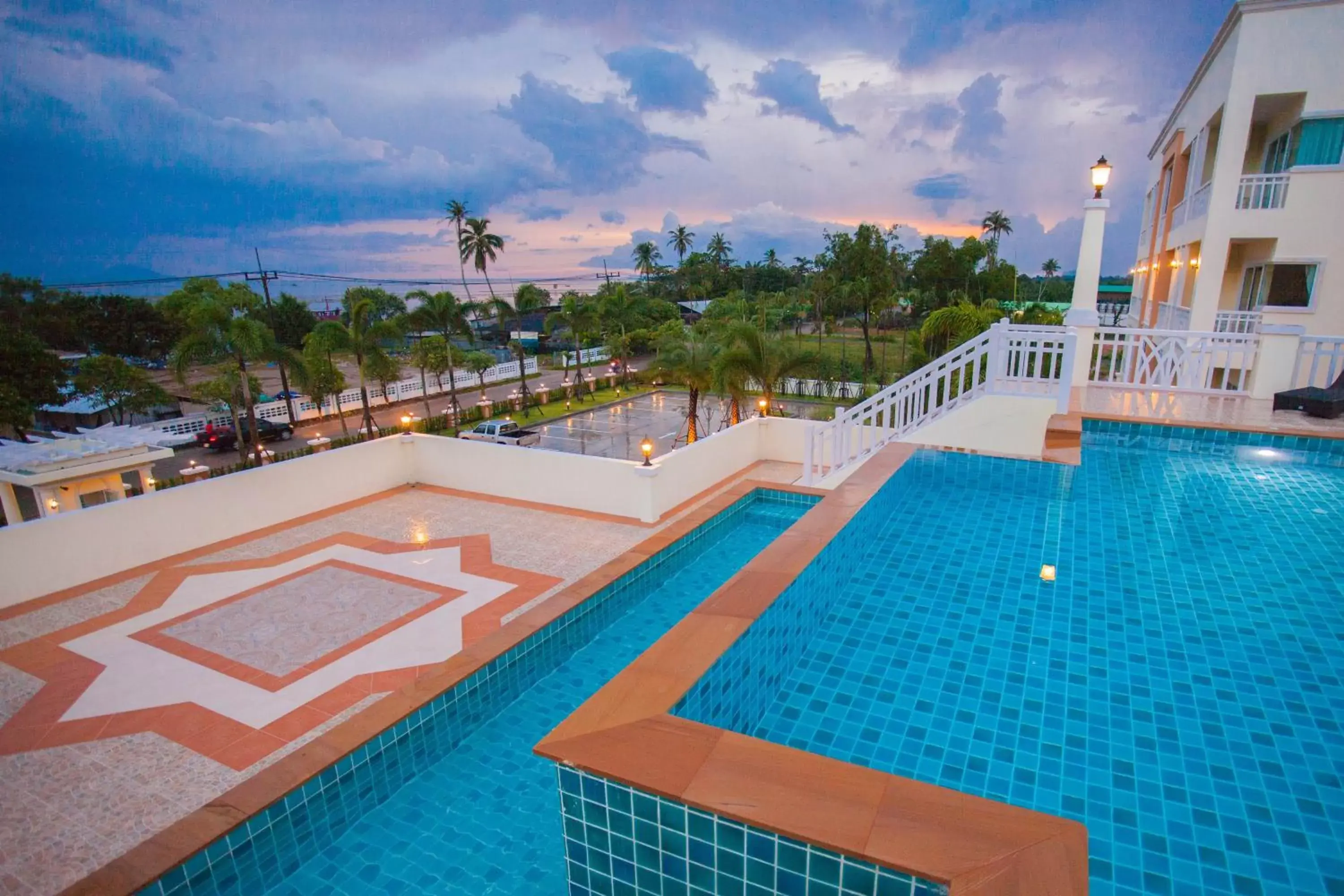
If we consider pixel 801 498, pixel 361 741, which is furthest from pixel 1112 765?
pixel 801 498

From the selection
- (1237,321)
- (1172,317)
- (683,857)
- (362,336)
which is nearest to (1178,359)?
(1237,321)

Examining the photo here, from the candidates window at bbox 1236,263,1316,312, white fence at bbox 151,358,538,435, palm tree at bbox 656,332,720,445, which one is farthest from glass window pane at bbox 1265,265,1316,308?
white fence at bbox 151,358,538,435

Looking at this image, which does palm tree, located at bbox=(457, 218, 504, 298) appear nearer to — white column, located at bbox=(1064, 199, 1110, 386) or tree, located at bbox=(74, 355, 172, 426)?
tree, located at bbox=(74, 355, 172, 426)

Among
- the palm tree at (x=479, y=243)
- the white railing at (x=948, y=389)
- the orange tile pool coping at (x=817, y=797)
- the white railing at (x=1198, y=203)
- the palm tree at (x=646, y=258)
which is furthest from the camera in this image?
the palm tree at (x=646, y=258)

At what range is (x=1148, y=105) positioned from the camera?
21812 mm

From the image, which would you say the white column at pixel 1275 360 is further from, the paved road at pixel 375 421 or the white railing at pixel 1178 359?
the paved road at pixel 375 421

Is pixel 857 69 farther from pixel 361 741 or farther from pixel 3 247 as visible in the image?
pixel 3 247

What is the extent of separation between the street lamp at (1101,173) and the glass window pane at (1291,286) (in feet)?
22.6

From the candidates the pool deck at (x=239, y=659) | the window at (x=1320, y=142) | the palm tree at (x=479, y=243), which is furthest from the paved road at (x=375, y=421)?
the window at (x=1320, y=142)

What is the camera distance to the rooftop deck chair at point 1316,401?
21.5 ft

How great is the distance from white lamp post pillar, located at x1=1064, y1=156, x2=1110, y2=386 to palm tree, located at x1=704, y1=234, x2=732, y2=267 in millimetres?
65739

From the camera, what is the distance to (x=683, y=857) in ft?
6.04

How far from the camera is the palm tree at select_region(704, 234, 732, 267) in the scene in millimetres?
70500

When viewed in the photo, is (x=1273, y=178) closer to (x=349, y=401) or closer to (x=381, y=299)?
(x=349, y=401)
